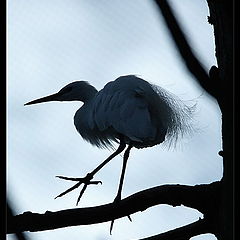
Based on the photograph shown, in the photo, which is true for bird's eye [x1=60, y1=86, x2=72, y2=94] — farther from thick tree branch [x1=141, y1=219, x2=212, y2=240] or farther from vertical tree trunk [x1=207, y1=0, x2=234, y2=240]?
vertical tree trunk [x1=207, y1=0, x2=234, y2=240]

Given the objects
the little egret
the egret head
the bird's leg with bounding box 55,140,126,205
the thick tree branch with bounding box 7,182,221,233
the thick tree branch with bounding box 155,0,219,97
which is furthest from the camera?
the egret head

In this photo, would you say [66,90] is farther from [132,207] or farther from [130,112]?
[132,207]

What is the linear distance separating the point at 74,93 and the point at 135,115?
0.71 metres

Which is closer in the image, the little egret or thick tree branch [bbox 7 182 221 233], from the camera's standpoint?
thick tree branch [bbox 7 182 221 233]

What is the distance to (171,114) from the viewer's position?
2221 millimetres

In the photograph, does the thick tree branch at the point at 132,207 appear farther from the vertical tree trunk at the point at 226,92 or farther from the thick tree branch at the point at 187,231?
the vertical tree trunk at the point at 226,92

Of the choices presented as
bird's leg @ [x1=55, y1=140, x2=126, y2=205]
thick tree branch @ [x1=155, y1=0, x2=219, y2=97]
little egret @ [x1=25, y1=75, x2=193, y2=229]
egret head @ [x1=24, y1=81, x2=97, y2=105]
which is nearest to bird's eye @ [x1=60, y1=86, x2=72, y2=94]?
egret head @ [x1=24, y1=81, x2=97, y2=105]

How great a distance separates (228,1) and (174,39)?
1.48ft

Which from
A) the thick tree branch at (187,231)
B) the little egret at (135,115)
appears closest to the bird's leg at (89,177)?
the little egret at (135,115)

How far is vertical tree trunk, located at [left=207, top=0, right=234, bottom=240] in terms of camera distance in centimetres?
111

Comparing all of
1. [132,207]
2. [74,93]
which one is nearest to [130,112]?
[74,93]

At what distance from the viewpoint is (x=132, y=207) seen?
56.0 inches

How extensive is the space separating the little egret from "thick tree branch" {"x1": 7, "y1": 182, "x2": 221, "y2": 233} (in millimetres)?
622

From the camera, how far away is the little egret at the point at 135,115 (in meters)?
2.19
